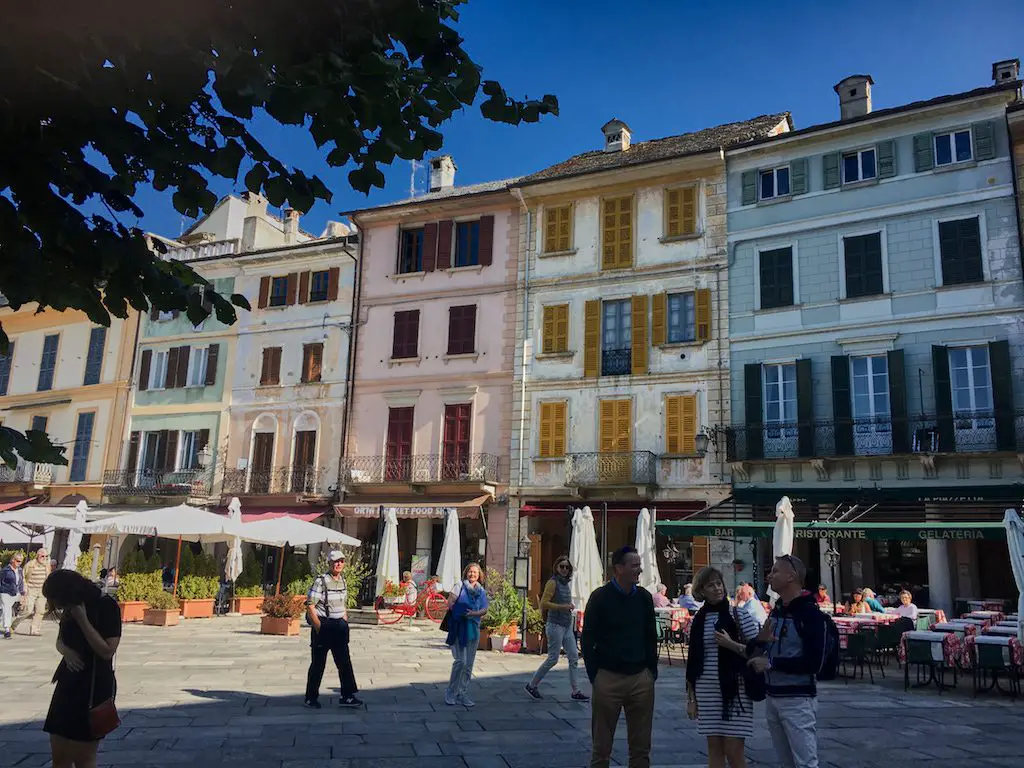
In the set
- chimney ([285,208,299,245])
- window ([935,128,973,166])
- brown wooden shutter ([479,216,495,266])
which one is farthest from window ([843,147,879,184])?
chimney ([285,208,299,245])

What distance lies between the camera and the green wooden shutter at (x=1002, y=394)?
18.6 m

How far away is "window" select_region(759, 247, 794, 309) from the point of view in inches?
876

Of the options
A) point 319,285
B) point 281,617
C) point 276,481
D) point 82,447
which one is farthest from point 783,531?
point 82,447

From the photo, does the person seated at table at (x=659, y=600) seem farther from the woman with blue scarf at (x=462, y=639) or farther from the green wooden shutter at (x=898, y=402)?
the woman with blue scarf at (x=462, y=639)

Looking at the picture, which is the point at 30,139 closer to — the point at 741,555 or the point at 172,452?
the point at 741,555

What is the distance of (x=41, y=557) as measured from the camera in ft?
59.4

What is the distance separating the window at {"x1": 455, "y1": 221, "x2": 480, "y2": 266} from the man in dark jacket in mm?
21478

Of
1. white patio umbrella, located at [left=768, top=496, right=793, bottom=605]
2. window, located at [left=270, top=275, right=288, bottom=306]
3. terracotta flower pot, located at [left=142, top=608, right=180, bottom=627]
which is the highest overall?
window, located at [left=270, top=275, right=288, bottom=306]

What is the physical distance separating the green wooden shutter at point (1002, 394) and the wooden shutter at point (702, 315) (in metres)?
→ 6.49

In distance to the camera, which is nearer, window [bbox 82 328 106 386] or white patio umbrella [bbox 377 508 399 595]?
white patio umbrella [bbox 377 508 399 595]

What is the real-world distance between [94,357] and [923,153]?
27.7 m

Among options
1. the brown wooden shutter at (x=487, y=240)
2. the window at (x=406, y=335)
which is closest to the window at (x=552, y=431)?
the window at (x=406, y=335)

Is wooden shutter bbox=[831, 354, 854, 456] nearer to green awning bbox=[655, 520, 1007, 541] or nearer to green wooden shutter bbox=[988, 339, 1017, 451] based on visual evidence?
green wooden shutter bbox=[988, 339, 1017, 451]

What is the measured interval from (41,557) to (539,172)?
716 inches
